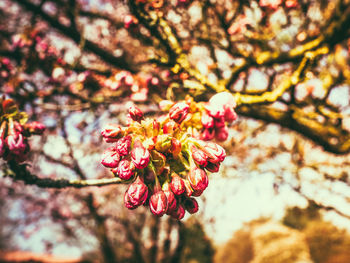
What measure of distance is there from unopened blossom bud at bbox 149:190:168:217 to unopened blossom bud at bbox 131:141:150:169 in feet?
0.52

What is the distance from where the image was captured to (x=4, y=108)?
1.36m

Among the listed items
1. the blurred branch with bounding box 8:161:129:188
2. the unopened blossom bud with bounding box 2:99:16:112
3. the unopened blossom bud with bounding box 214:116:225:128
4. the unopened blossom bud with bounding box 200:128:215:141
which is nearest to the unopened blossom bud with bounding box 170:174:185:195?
the unopened blossom bud with bounding box 200:128:215:141

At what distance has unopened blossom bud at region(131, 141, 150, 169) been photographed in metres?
1.00

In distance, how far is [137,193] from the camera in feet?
3.41

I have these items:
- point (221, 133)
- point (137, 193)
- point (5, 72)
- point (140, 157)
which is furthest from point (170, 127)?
point (5, 72)

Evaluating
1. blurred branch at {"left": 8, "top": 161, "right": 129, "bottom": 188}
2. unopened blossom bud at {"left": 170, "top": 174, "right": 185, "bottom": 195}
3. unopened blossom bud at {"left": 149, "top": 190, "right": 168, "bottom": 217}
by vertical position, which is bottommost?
blurred branch at {"left": 8, "top": 161, "right": 129, "bottom": 188}

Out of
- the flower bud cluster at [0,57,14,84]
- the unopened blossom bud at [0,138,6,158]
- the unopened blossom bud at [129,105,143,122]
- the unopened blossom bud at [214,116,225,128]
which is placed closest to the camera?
the unopened blossom bud at [129,105,143,122]

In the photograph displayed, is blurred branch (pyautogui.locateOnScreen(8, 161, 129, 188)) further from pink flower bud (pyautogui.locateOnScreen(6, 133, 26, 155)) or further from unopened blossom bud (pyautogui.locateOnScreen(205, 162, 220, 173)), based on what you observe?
unopened blossom bud (pyautogui.locateOnScreen(205, 162, 220, 173))

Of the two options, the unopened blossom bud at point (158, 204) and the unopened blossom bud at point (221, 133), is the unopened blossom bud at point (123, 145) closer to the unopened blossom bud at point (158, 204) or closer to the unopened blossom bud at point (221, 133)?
the unopened blossom bud at point (158, 204)

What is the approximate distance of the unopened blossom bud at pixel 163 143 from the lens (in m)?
1.05

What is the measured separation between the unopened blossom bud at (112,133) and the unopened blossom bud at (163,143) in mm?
195

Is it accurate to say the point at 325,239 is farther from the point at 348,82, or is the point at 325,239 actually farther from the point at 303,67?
the point at 303,67

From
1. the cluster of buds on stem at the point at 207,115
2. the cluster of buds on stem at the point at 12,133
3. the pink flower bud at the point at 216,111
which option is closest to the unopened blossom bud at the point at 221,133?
the cluster of buds on stem at the point at 207,115

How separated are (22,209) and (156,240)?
19.4 feet
